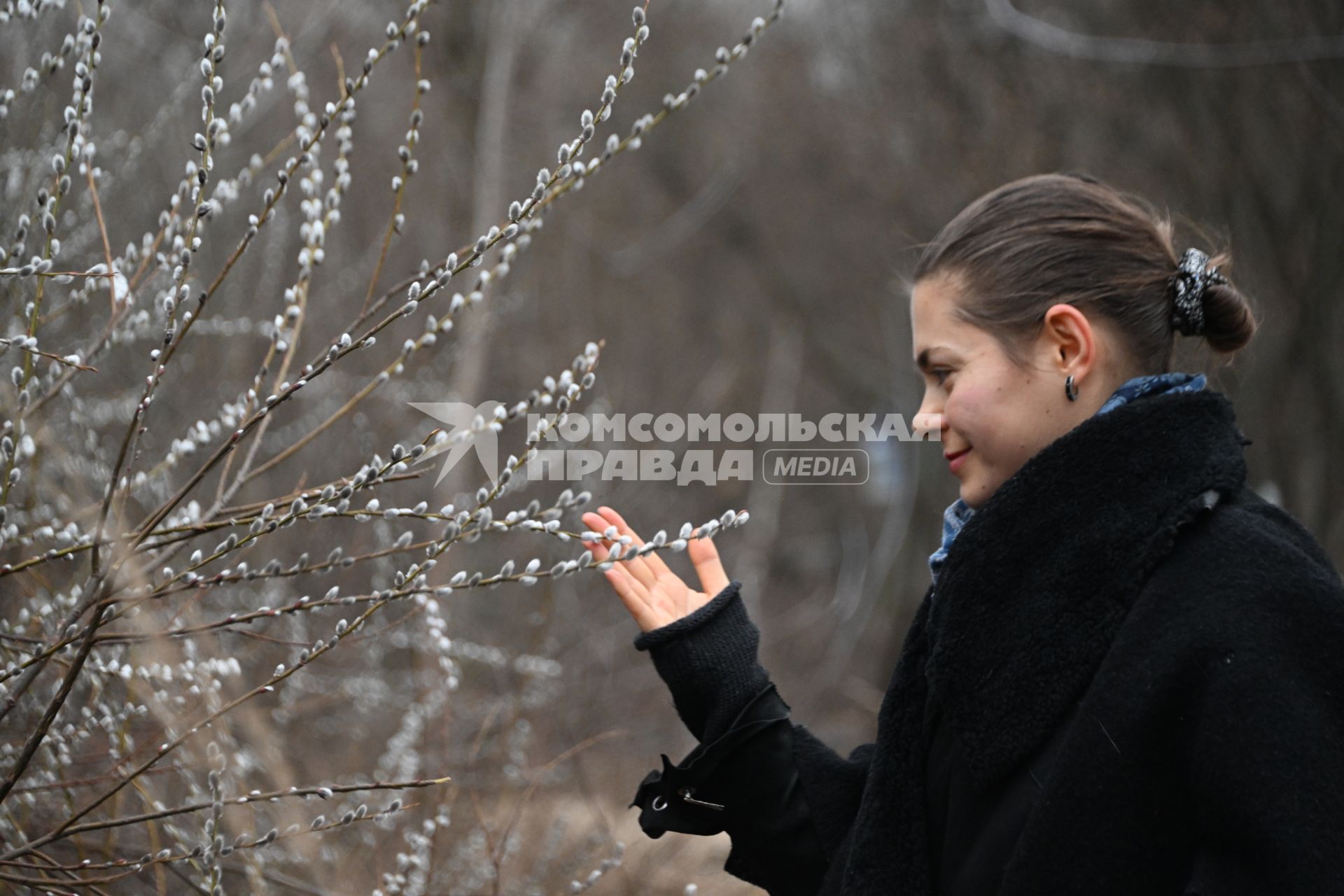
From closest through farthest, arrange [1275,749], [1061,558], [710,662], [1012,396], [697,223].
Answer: [1275,749] < [1061,558] < [1012,396] < [710,662] < [697,223]

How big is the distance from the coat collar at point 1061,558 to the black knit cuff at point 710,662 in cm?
34

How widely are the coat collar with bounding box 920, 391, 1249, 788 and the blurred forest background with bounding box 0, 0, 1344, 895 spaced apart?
0.51 m

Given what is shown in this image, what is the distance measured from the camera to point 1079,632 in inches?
52.9

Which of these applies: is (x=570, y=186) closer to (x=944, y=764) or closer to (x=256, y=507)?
(x=256, y=507)

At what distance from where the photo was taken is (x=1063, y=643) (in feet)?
4.43

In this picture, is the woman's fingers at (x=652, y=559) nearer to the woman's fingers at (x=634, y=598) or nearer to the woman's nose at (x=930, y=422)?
the woman's fingers at (x=634, y=598)

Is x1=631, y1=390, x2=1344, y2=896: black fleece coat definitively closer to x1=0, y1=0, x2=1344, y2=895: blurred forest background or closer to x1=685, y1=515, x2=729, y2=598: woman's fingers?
x1=685, y1=515, x2=729, y2=598: woman's fingers

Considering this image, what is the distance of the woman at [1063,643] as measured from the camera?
1200mm

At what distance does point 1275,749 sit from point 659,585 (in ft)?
2.98

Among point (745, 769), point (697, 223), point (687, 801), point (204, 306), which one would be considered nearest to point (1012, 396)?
point (745, 769)

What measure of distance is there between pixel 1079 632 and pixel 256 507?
42.0 inches

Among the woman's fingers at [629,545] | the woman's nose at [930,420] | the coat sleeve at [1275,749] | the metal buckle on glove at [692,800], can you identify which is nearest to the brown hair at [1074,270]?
the woman's nose at [930,420]

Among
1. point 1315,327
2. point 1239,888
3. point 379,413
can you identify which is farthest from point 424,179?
point 1239,888

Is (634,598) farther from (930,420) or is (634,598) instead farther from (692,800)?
(930,420)
